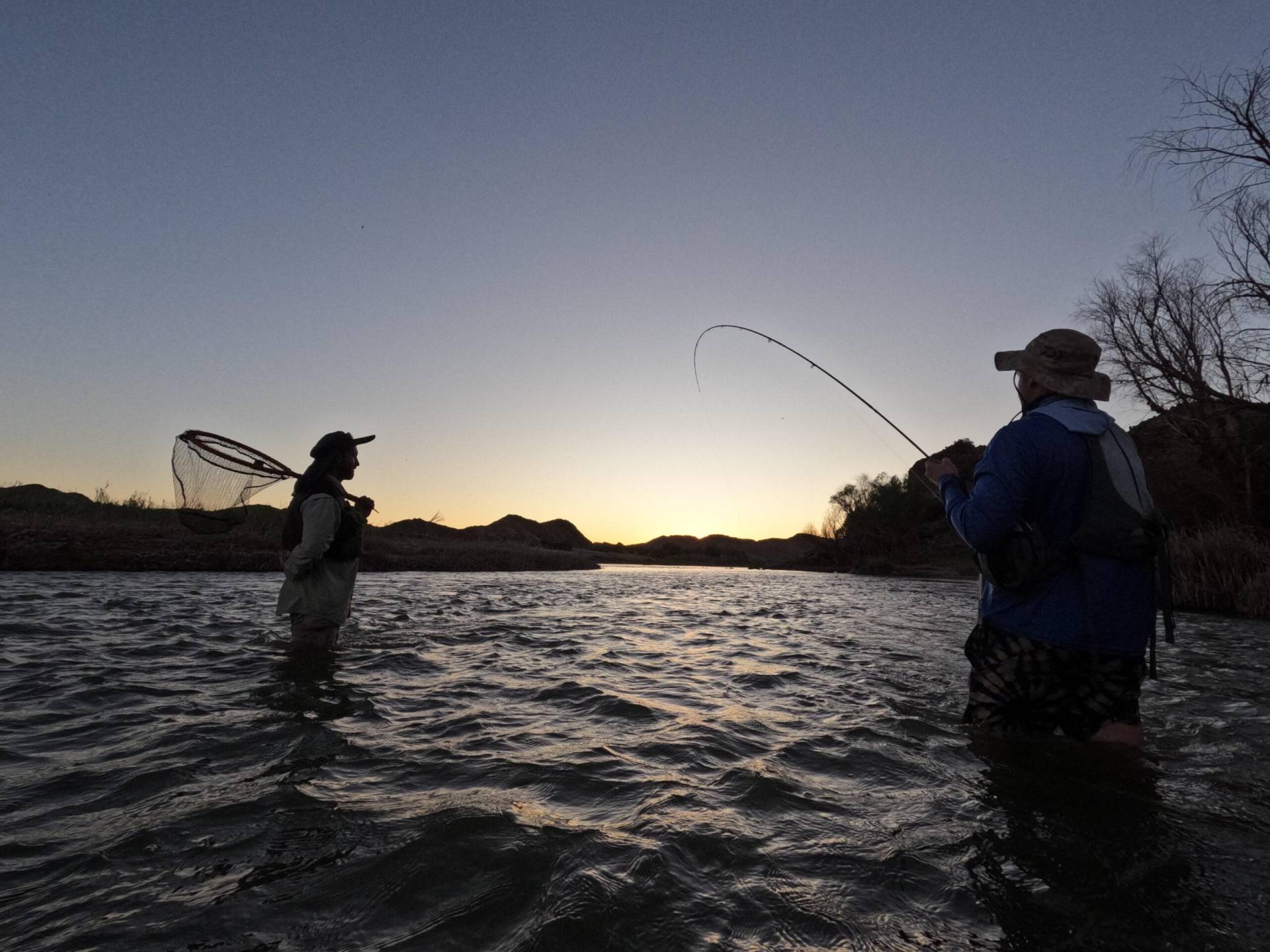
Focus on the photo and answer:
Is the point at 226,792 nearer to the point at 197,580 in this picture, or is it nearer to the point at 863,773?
the point at 863,773

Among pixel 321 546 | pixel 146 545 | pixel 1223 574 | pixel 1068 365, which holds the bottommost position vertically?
pixel 146 545

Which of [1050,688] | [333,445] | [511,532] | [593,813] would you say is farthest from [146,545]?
[511,532]

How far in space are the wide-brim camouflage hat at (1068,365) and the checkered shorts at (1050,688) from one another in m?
1.51

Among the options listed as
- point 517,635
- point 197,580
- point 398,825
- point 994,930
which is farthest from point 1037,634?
point 197,580

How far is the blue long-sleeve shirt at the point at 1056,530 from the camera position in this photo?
3334 mm

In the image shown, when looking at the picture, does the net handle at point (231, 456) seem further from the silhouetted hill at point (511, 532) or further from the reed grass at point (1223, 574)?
the silhouetted hill at point (511, 532)

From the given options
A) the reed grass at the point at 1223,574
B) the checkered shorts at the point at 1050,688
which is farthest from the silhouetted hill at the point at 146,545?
the reed grass at the point at 1223,574

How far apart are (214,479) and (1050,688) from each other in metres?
10.3

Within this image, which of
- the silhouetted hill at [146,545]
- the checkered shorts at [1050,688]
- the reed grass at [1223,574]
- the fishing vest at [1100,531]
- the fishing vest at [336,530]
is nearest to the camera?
the fishing vest at [1100,531]

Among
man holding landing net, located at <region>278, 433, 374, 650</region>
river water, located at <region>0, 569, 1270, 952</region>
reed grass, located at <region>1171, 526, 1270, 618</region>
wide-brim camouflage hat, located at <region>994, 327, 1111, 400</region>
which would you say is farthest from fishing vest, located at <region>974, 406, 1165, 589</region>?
reed grass, located at <region>1171, 526, 1270, 618</region>

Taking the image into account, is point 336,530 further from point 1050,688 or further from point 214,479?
point 1050,688

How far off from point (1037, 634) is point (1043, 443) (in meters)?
1.06

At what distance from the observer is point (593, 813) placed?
11.0ft

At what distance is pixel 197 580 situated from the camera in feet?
60.2
